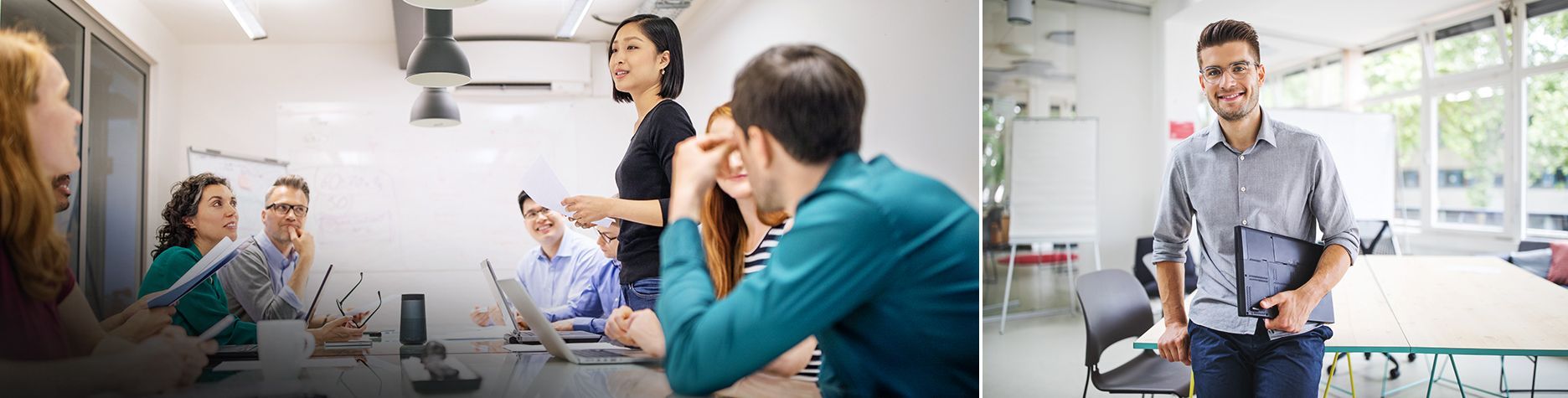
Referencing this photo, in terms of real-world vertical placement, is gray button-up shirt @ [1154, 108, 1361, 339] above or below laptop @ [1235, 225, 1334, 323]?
above

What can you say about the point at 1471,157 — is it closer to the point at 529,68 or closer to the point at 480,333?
the point at 529,68

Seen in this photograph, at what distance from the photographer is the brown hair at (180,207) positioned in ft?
6.23

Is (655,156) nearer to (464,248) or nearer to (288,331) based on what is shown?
(464,248)

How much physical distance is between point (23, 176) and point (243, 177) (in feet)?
1.38

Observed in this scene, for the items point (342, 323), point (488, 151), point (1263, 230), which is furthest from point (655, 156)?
point (1263, 230)

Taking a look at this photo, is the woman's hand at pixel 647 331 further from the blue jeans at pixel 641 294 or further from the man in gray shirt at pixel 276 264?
the man in gray shirt at pixel 276 264

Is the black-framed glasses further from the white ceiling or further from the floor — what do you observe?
the floor

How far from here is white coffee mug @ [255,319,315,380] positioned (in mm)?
1937

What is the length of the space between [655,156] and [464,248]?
Answer: 0.53 m

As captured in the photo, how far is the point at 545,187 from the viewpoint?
6.73 ft

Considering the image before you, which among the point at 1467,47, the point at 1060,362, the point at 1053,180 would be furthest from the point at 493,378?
the point at 1053,180

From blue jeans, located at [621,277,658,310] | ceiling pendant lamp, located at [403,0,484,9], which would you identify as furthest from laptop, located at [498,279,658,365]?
ceiling pendant lamp, located at [403,0,484,9]

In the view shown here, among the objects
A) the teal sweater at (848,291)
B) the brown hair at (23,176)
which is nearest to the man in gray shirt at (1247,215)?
the teal sweater at (848,291)

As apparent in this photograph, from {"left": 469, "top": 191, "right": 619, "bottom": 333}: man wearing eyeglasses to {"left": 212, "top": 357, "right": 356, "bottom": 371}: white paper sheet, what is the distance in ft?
1.05
